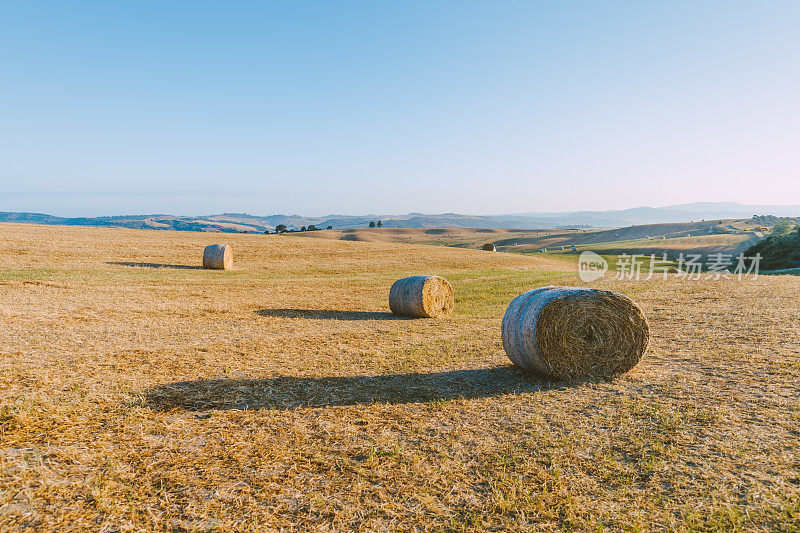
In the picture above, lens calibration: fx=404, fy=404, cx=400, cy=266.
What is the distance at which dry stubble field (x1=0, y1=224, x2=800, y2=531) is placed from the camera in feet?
13.8

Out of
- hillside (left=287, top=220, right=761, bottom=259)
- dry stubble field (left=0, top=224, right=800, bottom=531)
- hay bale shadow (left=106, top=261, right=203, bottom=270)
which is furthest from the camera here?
hillside (left=287, top=220, right=761, bottom=259)

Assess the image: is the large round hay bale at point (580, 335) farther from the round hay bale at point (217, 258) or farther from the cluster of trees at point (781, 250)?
the cluster of trees at point (781, 250)

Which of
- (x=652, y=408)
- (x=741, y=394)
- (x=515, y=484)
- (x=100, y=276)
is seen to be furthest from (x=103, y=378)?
(x=100, y=276)

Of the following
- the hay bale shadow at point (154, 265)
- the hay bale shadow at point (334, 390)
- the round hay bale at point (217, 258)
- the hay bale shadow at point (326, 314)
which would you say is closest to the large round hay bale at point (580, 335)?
the hay bale shadow at point (334, 390)

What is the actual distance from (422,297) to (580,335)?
7.60 metres

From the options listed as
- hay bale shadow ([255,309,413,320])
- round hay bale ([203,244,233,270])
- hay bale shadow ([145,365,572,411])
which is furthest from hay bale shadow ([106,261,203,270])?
hay bale shadow ([145,365,572,411])

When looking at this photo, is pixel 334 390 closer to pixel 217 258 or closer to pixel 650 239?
pixel 217 258

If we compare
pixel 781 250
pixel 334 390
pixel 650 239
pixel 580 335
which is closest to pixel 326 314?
pixel 334 390

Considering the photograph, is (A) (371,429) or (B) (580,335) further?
(B) (580,335)

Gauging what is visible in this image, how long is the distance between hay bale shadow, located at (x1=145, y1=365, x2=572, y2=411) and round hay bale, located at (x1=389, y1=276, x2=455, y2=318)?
22.3 ft

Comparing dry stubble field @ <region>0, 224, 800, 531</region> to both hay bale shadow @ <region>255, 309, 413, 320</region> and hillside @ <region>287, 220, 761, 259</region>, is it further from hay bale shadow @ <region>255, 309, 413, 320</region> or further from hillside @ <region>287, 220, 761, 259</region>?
hillside @ <region>287, 220, 761, 259</region>

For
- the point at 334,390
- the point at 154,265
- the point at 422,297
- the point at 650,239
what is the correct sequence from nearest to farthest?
1. the point at 334,390
2. the point at 422,297
3. the point at 154,265
4. the point at 650,239

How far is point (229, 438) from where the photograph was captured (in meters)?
5.64

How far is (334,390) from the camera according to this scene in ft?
25.0
